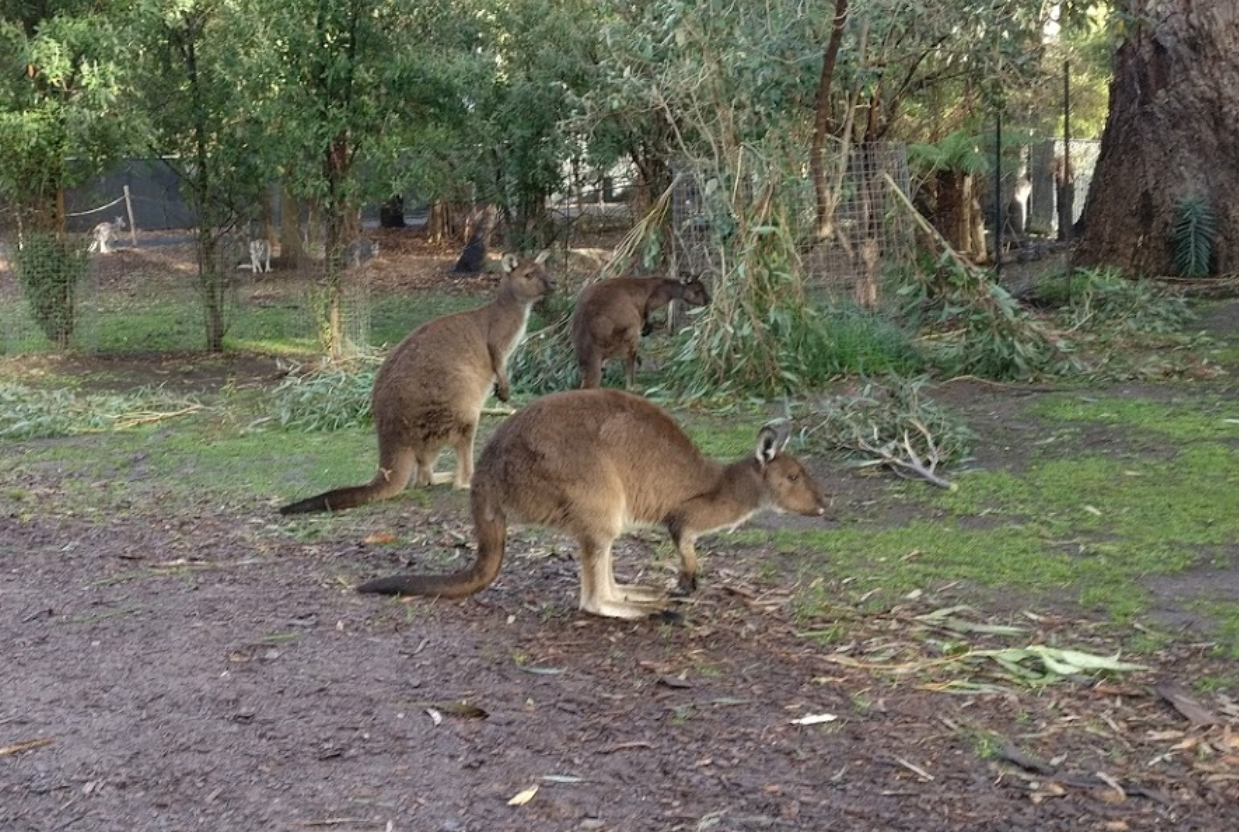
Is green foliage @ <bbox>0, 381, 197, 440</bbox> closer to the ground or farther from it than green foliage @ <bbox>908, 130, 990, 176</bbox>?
closer to the ground

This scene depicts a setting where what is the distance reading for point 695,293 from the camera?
1229cm

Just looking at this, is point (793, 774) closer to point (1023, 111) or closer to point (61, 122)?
point (61, 122)

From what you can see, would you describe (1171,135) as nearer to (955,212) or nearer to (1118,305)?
(1118,305)

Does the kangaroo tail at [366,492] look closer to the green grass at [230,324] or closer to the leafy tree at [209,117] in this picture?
the leafy tree at [209,117]

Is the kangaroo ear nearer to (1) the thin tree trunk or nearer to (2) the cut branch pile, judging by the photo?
(2) the cut branch pile

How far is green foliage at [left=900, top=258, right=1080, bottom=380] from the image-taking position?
11.1m

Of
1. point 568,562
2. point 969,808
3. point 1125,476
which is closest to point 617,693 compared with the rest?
point 969,808

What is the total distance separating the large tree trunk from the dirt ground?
34.8 feet

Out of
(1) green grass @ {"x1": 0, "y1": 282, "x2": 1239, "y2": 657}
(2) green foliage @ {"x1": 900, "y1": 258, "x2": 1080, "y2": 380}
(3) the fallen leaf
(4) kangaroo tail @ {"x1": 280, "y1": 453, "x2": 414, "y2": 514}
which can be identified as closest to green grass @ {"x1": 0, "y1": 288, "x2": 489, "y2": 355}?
(1) green grass @ {"x1": 0, "y1": 282, "x2": 1239, "y2": 657}

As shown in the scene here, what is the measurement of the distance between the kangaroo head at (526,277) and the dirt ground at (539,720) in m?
4.17

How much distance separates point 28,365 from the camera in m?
14.4

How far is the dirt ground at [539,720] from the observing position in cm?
385

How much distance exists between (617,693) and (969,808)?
4.38 ft

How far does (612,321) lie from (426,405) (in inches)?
147
